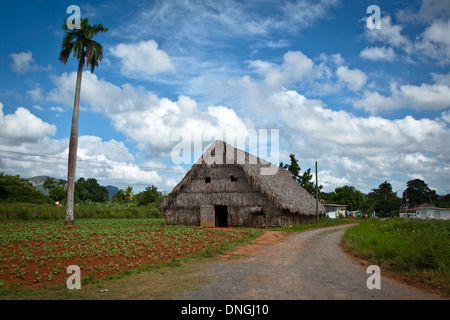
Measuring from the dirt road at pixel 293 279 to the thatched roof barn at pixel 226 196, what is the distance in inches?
378

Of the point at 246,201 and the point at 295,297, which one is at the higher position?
the point at 246,201

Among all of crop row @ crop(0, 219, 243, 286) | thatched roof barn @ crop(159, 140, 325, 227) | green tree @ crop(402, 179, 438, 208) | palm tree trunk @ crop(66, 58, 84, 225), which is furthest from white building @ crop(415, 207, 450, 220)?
palm tree trunk @ crop(66, 58, 84, 225)

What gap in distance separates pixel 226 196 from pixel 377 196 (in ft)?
271

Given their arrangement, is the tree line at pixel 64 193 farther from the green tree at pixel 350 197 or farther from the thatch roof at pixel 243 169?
the green tree at pixel 350 197

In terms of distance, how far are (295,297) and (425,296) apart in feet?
8.65

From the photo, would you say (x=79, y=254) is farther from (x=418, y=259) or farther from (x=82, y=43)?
(x=82, y=43)

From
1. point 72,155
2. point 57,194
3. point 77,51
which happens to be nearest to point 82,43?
point 77,51

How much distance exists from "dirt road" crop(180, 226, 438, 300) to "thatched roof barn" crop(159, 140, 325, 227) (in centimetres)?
959

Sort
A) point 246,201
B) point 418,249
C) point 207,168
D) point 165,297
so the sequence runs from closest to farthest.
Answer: point 165,297
point 418,249
point 246,201
point 207,168

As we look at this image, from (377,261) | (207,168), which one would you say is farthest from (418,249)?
(207,168)

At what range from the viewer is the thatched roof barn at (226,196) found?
20922 millimetres
